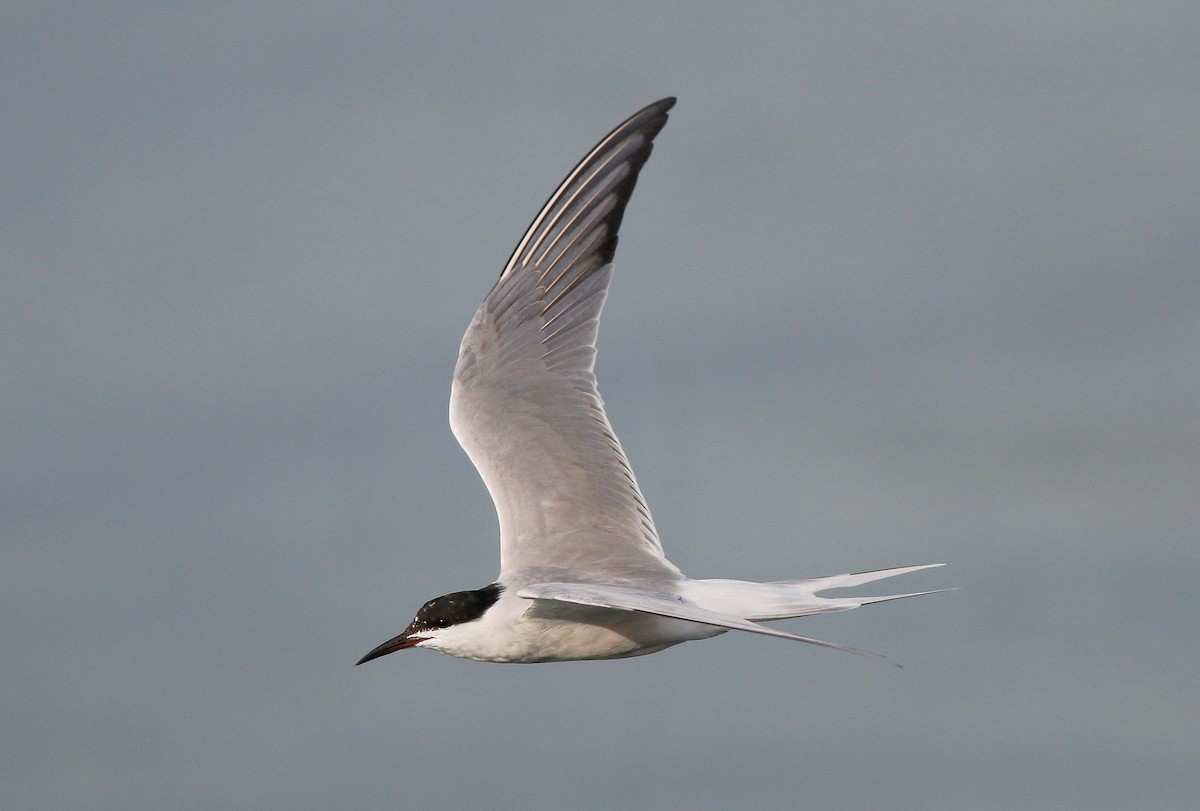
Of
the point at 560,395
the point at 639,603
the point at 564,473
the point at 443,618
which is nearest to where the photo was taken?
the point at 639,603

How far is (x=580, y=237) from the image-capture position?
12.6 metres

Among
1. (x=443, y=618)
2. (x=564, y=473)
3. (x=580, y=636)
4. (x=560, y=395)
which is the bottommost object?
(x=580, y=636)

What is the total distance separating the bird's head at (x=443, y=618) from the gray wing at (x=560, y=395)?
83cm

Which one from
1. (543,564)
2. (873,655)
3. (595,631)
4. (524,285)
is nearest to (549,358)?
(524,285)

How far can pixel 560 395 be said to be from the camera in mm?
12203

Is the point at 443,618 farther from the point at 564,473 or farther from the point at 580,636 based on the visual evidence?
the point at 564,473

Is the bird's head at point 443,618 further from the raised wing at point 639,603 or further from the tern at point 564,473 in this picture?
the raised wing at point 639,603

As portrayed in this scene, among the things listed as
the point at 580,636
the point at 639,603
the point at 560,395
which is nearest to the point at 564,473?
the point at 560,395

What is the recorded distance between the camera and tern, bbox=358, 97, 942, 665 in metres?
10.5

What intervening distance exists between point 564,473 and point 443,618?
179 cm

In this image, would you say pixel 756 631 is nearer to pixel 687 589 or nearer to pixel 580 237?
pixel 687 589

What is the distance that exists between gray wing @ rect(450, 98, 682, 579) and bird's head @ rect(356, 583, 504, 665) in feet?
2.72

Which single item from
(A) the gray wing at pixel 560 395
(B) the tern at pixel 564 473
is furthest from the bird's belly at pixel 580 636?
(A) the gray wing at pixel 560 395

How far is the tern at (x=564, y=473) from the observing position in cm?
1055
